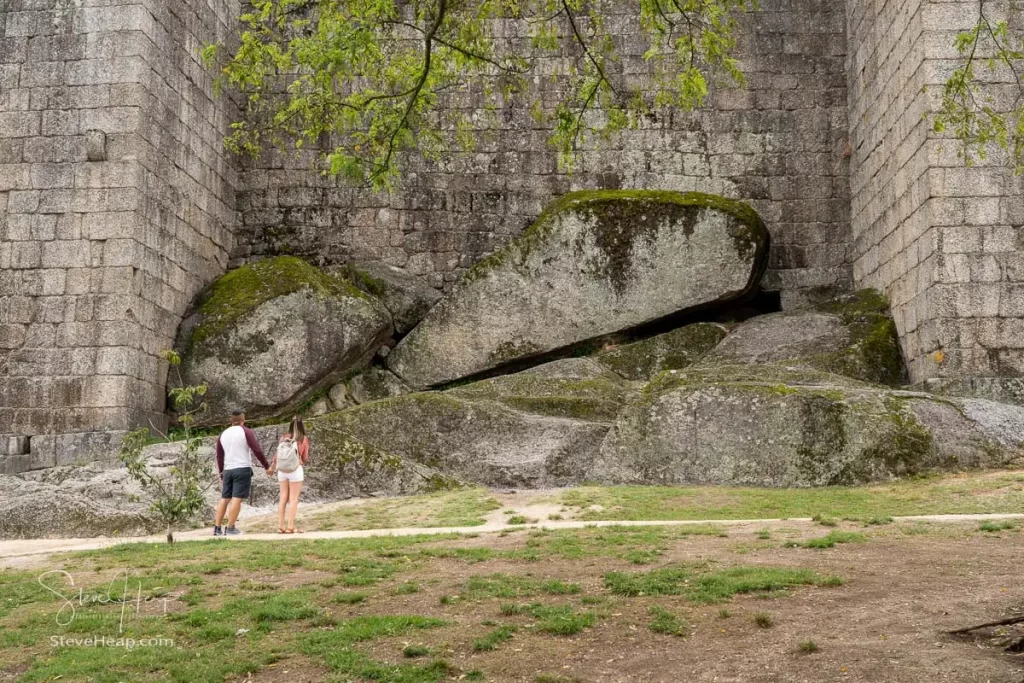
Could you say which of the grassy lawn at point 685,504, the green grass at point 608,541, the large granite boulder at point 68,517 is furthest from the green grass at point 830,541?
the large granite boulder at point 68,517

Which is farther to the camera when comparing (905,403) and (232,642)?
(905,403)

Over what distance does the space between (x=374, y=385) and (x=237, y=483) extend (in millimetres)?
5462

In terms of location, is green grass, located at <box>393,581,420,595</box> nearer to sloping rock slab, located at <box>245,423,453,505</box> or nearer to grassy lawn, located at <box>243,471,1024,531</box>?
grassy lawn, located at <box>243,471,1024,531</box>

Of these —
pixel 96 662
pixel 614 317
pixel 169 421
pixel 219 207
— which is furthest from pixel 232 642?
pixel 219 207

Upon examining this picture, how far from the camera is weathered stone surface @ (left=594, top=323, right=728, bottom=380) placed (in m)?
15.4

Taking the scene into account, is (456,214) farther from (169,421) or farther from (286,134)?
(169,421)

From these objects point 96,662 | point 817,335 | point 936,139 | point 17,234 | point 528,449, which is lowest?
point 96,662

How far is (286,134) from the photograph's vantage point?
17531mm

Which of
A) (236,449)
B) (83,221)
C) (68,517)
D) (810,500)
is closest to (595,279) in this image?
(810,500)

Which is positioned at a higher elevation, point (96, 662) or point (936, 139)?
point (936, 139)

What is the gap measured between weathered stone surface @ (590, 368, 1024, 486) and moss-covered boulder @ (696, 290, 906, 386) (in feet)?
6.90

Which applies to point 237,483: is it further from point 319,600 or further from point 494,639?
point 494,639

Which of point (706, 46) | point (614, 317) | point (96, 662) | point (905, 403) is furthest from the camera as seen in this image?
A: point (614, 317)

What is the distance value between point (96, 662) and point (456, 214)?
11546 millimetres
